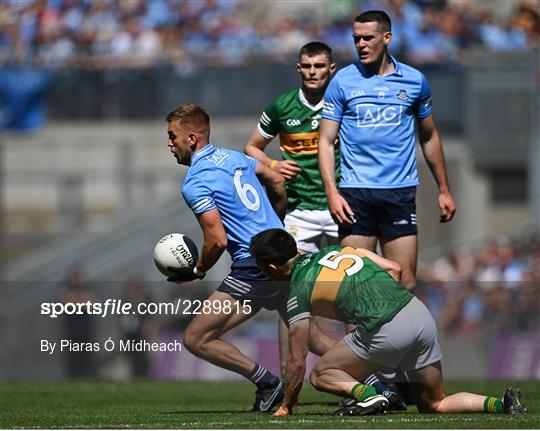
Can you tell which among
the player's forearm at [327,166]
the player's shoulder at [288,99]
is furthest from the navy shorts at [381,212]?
the player's shoulder at [288,99]

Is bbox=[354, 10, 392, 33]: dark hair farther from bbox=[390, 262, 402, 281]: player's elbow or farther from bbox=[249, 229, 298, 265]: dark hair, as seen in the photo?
bbox=[249, 229, 298, 265]: dark hair

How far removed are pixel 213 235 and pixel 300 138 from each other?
1.83 metres

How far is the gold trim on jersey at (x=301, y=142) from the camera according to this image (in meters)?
10.4

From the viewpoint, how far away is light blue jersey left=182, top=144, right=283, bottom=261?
29.2 feet

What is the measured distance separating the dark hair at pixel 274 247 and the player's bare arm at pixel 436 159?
1.78 metres

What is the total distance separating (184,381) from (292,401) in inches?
248

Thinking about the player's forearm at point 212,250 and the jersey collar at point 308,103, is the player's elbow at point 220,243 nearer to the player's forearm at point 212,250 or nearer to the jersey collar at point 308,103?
the player's forearm at point 212,250

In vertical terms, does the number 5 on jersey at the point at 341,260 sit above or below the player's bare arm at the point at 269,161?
below

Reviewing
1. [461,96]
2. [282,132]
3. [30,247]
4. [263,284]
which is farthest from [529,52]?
[263,284]

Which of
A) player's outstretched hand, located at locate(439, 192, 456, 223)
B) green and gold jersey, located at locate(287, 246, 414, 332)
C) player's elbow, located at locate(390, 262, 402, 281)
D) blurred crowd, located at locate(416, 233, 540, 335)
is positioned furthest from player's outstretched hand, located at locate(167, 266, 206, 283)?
blurred crowd, located at locate(416, 233, 540, 335)

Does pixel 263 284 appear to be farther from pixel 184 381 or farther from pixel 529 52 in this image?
pixel 529 52

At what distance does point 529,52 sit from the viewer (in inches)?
784

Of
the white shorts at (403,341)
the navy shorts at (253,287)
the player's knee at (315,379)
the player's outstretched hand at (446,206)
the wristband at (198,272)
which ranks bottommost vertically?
the player's knee at (315,379)

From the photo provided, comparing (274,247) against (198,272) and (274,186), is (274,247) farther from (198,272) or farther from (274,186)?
(274,186)
